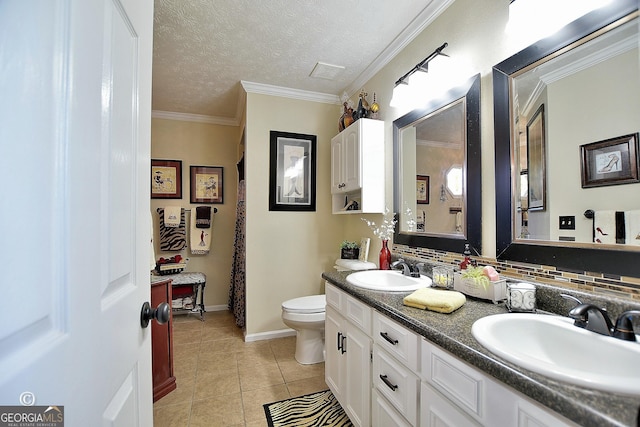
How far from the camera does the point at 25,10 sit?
1.18ft

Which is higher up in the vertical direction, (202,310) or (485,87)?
(485,87)

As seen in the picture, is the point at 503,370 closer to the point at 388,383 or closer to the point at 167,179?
the point at 388,383

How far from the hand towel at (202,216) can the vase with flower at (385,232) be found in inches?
86.8

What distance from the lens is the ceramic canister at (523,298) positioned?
1093 mm

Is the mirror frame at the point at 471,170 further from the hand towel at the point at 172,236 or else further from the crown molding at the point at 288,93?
the hand towel at the point at 172,236

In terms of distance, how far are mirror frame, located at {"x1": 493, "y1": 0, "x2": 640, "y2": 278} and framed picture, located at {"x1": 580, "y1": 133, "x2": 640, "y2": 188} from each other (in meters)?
0.24

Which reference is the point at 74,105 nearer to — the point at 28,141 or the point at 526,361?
the point at 28,141

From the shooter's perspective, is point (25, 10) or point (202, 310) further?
point (202, 310)

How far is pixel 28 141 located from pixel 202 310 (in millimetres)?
3591

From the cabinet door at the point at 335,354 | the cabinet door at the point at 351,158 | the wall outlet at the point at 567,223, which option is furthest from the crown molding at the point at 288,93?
the wall outlet at the point at 567,223

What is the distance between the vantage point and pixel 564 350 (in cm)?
89

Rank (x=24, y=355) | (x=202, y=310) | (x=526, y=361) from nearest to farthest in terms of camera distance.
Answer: (x=24, y=355), (x=526, y=361), (x=202, y=310)

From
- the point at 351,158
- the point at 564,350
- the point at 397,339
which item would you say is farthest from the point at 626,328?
the point at 351,158

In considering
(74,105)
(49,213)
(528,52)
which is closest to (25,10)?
(74,105)
